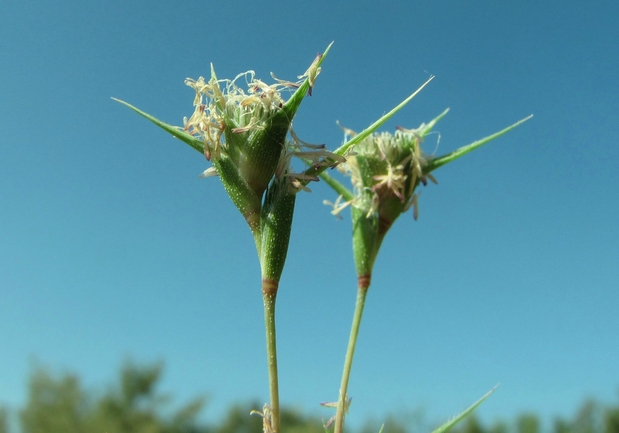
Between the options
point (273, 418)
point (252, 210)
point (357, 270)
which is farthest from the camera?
point (357, 270)

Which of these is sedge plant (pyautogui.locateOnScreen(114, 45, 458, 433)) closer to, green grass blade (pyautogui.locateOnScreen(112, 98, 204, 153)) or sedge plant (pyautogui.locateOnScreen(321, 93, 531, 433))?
green grass blade (pyautogui.locateOnScreen(112, 98, 204, 153))

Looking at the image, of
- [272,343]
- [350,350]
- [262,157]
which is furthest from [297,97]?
[350,350]

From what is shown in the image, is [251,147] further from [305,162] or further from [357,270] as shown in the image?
[357,270]

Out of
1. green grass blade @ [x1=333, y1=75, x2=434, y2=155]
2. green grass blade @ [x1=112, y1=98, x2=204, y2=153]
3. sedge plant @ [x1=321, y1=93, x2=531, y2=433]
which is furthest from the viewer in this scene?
sedge plant @ [x1=321, y1=93, x2=531, y2=433]

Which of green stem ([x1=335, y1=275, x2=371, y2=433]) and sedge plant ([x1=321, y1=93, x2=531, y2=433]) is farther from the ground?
sedge plant ([x1=321, y1=93, x2=531, y2=433])

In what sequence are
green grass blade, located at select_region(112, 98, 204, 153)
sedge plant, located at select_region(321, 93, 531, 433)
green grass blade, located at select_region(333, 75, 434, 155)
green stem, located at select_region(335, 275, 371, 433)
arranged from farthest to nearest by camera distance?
sedge plant, located at select_region(321, 93, 531, 433)
green stem, located at select_region(335, 275, 371, 433)
green grass blade, located at select_region(112, 98, 204, 153)
green grass blade, located at select_region(333, 75, 434, 155)

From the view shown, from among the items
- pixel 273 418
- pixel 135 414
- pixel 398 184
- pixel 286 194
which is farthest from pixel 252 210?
pixel 135 414

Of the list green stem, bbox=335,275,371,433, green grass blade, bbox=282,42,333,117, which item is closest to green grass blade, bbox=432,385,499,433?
green stem, bbox=335,275,371,433

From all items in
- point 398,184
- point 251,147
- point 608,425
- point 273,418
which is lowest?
point 273,418
